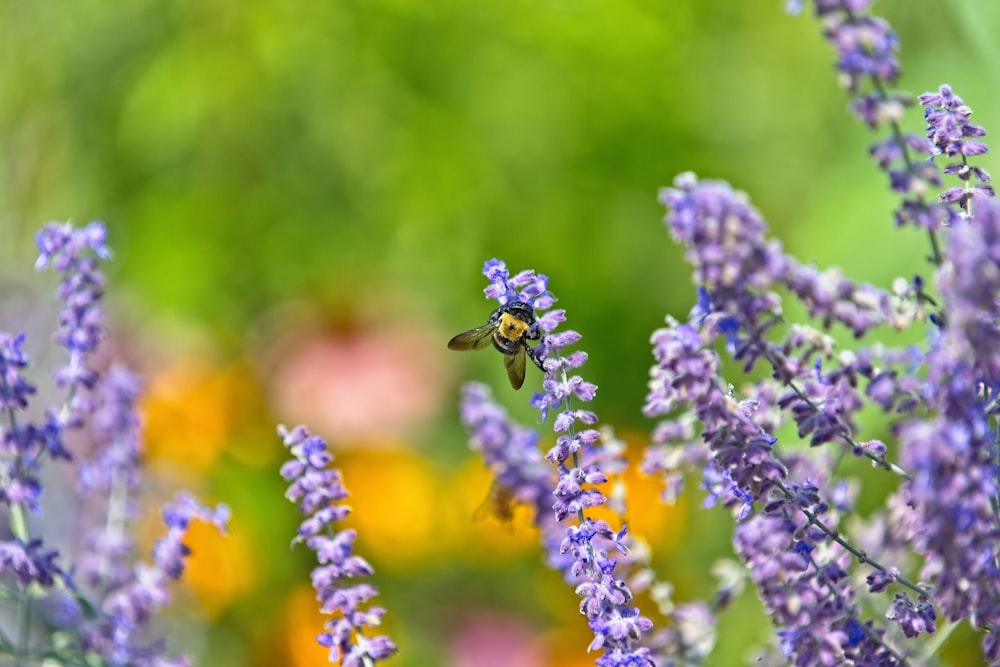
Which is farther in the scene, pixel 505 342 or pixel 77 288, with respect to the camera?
pixel 505 342

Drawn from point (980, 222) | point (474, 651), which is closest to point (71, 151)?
point (474, 651)

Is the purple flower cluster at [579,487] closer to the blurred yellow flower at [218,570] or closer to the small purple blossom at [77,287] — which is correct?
the small purple blossom at [77,287]

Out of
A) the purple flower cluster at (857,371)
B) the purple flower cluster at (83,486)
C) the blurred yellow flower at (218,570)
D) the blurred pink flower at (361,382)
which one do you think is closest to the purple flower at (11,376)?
the purple flower cluster at (83,486)

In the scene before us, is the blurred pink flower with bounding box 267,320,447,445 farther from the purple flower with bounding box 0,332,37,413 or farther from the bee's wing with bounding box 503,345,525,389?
the purple flower with bounding box 0,332,37,413

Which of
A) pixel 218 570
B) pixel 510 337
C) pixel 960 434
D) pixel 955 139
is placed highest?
pixel 218 570

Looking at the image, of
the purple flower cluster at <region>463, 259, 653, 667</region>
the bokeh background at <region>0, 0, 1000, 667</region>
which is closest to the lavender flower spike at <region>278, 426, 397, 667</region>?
the purple flower cluster at <region>463, 259, 653, 667</region>

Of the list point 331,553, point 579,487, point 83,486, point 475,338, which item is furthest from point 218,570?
point 579,487

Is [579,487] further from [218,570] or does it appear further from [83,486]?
[218,570]
